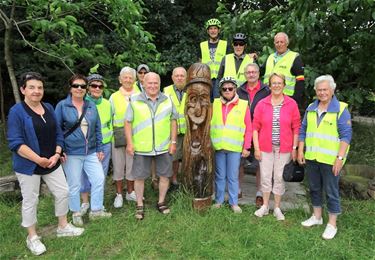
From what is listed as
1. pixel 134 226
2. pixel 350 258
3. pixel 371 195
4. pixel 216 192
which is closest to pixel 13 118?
pixel 134 226

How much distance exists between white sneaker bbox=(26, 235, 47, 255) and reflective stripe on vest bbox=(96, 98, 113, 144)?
1.34m

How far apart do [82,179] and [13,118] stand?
1328 millimetres

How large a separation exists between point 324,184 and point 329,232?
1.69 ft

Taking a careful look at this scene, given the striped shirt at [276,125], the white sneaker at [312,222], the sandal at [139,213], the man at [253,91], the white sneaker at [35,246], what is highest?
the man at [253,91]

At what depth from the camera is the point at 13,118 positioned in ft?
11.8

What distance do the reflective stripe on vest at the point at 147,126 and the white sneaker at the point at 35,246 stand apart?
1405mm

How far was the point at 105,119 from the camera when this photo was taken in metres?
4.61

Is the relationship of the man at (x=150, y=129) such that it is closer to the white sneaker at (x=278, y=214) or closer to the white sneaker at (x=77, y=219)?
the white sneaker at (x=77, y=219)

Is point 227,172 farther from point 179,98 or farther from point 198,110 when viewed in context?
point 179,98

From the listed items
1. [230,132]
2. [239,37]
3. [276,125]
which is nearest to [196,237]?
[230,132]

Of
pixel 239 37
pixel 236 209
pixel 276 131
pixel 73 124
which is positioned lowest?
pixel 236 209

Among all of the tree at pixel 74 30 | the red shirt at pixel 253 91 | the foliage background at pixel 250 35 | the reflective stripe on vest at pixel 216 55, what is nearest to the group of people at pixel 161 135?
the red shirt at pixel 253 91

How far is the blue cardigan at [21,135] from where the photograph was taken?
11.7ft

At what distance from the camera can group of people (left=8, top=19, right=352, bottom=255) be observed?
3.74 m
